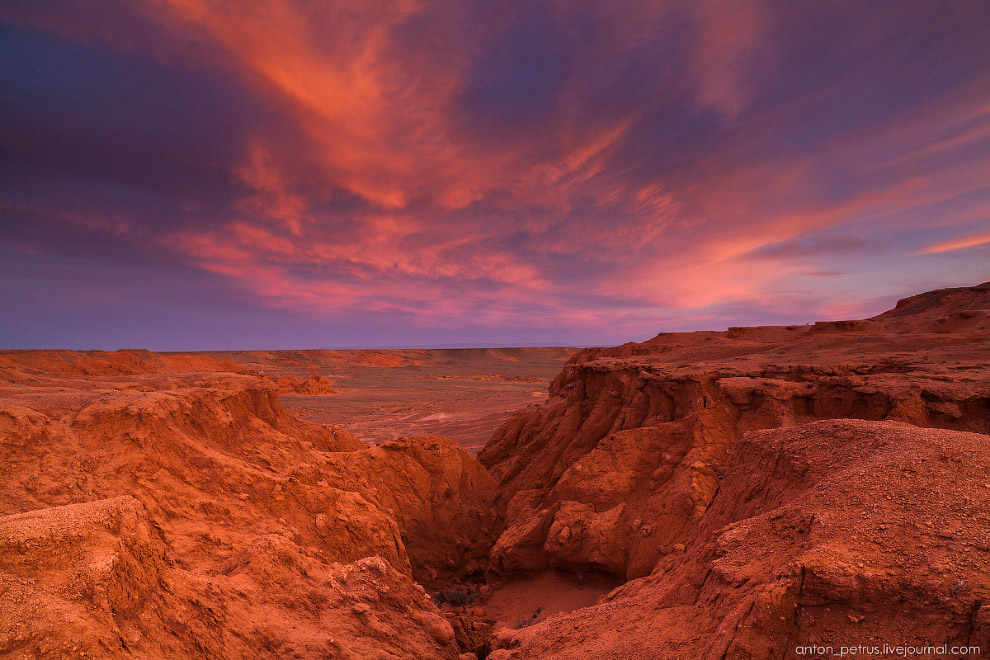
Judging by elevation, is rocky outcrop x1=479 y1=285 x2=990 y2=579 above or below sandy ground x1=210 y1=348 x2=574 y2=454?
above

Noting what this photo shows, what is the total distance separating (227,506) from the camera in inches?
334

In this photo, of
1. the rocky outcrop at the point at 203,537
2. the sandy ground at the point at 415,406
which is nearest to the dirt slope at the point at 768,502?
the rocky outcrop at the point at 203,537

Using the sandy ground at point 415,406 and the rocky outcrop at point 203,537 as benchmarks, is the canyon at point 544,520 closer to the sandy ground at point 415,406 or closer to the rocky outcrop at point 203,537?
the rocky outcrop at point 203,537

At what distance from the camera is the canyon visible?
3.84m

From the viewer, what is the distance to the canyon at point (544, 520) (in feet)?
12.6

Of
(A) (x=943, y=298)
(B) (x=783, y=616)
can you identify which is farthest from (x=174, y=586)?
(A) (x=943, y=298)

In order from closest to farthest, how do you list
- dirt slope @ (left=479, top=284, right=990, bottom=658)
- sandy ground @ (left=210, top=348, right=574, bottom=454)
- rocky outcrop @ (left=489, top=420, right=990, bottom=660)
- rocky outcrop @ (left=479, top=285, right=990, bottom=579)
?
rocky outcrop @ (left=489, top=420, right=990, bottom=660) → dirt slope @ (left=479, top=284, right=990, bottom=658) → rocky outcrop @ (left=479, top=285, right=990, bottom=579) → sandy ground @ (left=210, top=348, right=574, bottom=454)

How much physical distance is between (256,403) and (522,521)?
27.8ft

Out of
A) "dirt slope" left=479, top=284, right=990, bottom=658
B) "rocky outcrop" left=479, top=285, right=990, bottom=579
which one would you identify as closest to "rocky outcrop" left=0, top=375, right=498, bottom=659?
"dirt slope" left=479, top=284, right=990, bottom=658

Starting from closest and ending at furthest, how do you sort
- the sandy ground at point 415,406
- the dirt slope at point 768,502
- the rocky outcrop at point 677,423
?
the dirt slope at point 768,502, the rocky outcrop at point 677,423, the sandy ground at point 415,406

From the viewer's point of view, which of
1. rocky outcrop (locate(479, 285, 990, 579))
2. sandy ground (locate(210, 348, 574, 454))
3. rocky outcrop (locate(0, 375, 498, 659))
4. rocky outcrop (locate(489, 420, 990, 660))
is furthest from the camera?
sandy ground (locate(210, 348, 574, 454))

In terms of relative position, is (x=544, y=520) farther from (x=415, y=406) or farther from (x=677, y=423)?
(x=415, y=406)

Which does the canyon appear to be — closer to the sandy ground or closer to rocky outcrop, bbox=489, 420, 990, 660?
rocky outcrop, bbox=489, 420, 990, 660

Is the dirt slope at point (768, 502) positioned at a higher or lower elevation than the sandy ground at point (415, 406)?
higher
